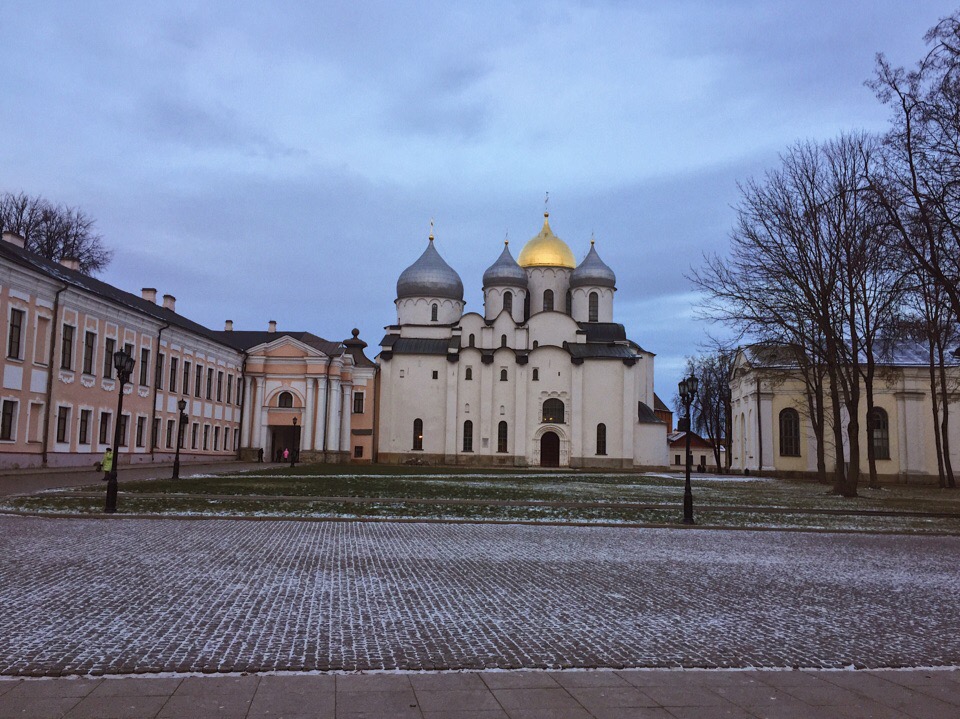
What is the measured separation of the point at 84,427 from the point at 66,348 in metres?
4.03

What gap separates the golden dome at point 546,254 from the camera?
77.9 meters

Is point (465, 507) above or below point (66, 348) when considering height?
below

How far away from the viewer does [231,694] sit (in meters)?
5.41

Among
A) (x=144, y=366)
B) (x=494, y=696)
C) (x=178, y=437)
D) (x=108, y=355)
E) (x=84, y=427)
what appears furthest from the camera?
(x=144, y=366)

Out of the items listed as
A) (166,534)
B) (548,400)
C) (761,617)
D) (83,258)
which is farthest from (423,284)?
(761,617)

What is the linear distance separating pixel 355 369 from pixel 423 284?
1062 centimetres

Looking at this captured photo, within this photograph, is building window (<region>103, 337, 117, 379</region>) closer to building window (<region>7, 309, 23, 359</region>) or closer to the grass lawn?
building window (<region>7, 309, 23, 359</region>)

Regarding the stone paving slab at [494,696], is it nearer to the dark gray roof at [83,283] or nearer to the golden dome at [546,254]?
the dark gray roof at [83,283]

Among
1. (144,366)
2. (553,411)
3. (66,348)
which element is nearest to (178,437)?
(66,348)

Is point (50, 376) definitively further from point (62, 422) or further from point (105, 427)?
point (105, 427)

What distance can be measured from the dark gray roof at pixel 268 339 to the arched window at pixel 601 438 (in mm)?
22029

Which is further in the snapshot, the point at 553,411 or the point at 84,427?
the point at 553,411

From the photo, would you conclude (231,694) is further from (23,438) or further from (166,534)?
(23,438)

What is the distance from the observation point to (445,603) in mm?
8617
